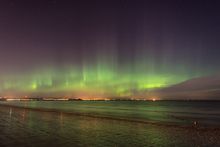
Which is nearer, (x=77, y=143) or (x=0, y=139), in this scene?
(x=77, y=143)

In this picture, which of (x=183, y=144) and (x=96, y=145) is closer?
(x=96, y=145)

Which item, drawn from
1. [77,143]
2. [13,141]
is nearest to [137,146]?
[77,143]

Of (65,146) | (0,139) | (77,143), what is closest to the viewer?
(65,146)

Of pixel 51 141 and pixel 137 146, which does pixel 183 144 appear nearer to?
pixel 137 146

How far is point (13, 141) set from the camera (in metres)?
19.9

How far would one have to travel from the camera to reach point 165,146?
739 inches

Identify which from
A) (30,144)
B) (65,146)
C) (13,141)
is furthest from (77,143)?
(13,141)

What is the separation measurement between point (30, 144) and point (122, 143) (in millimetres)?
6658

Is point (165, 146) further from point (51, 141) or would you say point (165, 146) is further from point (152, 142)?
point (51, 141)

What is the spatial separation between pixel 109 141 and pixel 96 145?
1970 millimetres

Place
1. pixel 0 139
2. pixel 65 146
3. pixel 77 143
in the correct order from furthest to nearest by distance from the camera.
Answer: pixel 0 139 → pixel 77 143 → pixel 65 146

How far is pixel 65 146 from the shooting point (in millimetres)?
18062

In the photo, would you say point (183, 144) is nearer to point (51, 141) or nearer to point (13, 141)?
point (51, 141)

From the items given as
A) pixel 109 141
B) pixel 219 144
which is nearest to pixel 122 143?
pixel 109 141
